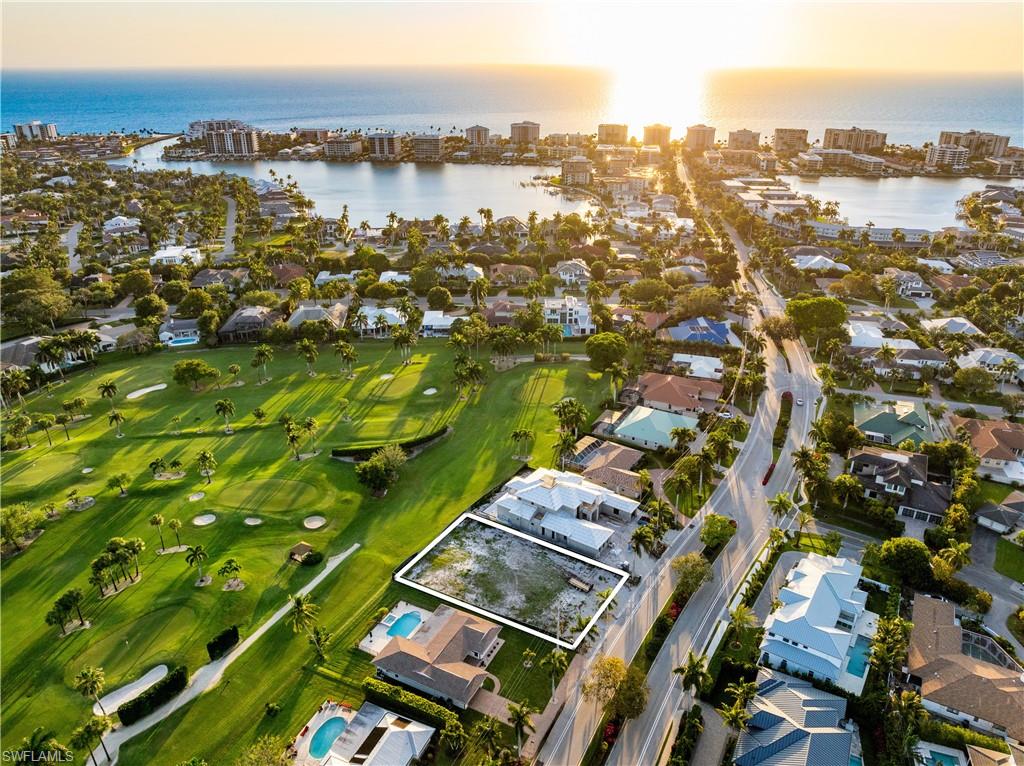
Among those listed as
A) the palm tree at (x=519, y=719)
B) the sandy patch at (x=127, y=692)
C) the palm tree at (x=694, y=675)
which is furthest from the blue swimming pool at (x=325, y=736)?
the palm tree at (x=694, y=675)

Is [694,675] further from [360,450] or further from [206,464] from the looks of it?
[206,464]

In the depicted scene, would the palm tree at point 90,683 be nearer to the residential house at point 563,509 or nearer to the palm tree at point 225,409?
the residential house at point 563,509

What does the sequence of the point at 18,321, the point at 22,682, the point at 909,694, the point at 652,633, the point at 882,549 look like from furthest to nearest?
the point at 18,321, the point at 882,549, the point at 652,633, the point at 22,682, the point at 909,694

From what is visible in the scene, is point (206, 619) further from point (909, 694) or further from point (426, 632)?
point (909, 694)

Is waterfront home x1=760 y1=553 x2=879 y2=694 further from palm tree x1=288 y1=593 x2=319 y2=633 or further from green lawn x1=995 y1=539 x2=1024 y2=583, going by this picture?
palm tree x1=288 y1=593 x2=319 y2=633

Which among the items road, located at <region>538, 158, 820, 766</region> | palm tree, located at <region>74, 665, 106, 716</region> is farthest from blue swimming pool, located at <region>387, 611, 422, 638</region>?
palm tree, located at <region>74, 665, 106, 716</region>

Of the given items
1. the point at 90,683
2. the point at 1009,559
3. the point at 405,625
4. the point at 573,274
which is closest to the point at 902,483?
the point at 1009,559

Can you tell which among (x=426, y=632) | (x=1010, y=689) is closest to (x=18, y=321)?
(x=426, y=632)
